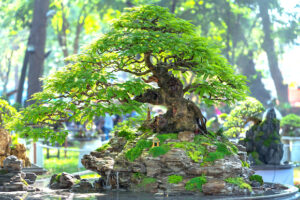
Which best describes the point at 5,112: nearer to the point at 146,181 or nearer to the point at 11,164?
the point at 11,164

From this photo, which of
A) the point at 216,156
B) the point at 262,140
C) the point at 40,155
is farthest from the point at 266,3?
the point at 216,156

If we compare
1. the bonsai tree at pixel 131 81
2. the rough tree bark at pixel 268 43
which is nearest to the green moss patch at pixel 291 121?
the rough tree bark at pixel 268 43

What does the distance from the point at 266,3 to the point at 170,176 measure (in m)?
23.1

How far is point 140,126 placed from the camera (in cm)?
1403

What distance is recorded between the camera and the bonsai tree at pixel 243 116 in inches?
687

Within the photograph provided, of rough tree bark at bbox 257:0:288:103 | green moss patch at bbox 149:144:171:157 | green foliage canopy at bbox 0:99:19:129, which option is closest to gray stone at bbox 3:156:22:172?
green foliage canopy at bbox 0:99:19:129

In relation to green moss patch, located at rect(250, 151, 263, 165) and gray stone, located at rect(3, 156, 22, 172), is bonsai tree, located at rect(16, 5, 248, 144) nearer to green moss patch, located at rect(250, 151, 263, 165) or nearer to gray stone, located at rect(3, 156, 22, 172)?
gray stone, located at rect(3, 156, 22, 172)

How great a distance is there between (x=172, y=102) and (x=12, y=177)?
4932 millimetres

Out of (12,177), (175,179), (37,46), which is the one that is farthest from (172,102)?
(37,46)

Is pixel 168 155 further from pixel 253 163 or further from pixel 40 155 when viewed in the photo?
pixel 40 155

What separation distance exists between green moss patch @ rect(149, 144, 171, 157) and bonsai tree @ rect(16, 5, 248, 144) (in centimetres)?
115

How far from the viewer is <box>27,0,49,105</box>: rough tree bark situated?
22891 millimetres

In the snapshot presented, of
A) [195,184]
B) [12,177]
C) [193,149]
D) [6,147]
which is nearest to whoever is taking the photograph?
[195,184]

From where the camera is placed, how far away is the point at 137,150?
12.1 meters
